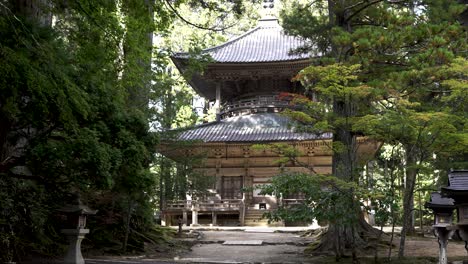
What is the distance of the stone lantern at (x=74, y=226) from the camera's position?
28.3ft

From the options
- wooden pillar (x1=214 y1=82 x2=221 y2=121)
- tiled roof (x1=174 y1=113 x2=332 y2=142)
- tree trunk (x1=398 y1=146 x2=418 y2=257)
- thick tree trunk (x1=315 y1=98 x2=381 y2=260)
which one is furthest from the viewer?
wooden pillar (x1=214 y1=82 x2=221 y2=121)

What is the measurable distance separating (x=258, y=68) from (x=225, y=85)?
2721mm

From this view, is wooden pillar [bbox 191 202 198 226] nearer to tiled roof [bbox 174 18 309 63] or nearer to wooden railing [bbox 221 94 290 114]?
wooden railing [bbox 221 94 290 114]

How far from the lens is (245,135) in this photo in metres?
22.0

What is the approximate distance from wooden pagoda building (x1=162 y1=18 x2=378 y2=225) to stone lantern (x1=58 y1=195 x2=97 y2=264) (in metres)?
12.3

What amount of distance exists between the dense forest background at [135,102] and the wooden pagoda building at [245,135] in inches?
232

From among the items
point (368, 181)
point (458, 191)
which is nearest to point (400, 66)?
point (368, 181)

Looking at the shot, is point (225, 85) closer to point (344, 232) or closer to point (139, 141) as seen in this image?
point (344, 232)

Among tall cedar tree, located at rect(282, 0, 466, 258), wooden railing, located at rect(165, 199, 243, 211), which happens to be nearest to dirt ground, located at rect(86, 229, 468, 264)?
tall cedar tree, located at rect(282, 0, 466, 258)

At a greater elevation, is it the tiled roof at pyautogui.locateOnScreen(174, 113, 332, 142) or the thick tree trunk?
the tiled roof at pyautogui.locateOnScreen(174, 113, 332, 142)

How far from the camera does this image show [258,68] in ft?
74.6

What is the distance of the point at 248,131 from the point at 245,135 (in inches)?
16.5

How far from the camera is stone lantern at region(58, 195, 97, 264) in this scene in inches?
340

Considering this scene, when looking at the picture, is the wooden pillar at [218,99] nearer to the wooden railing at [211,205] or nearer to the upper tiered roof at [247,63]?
the upper tiered roof at [247,63]
